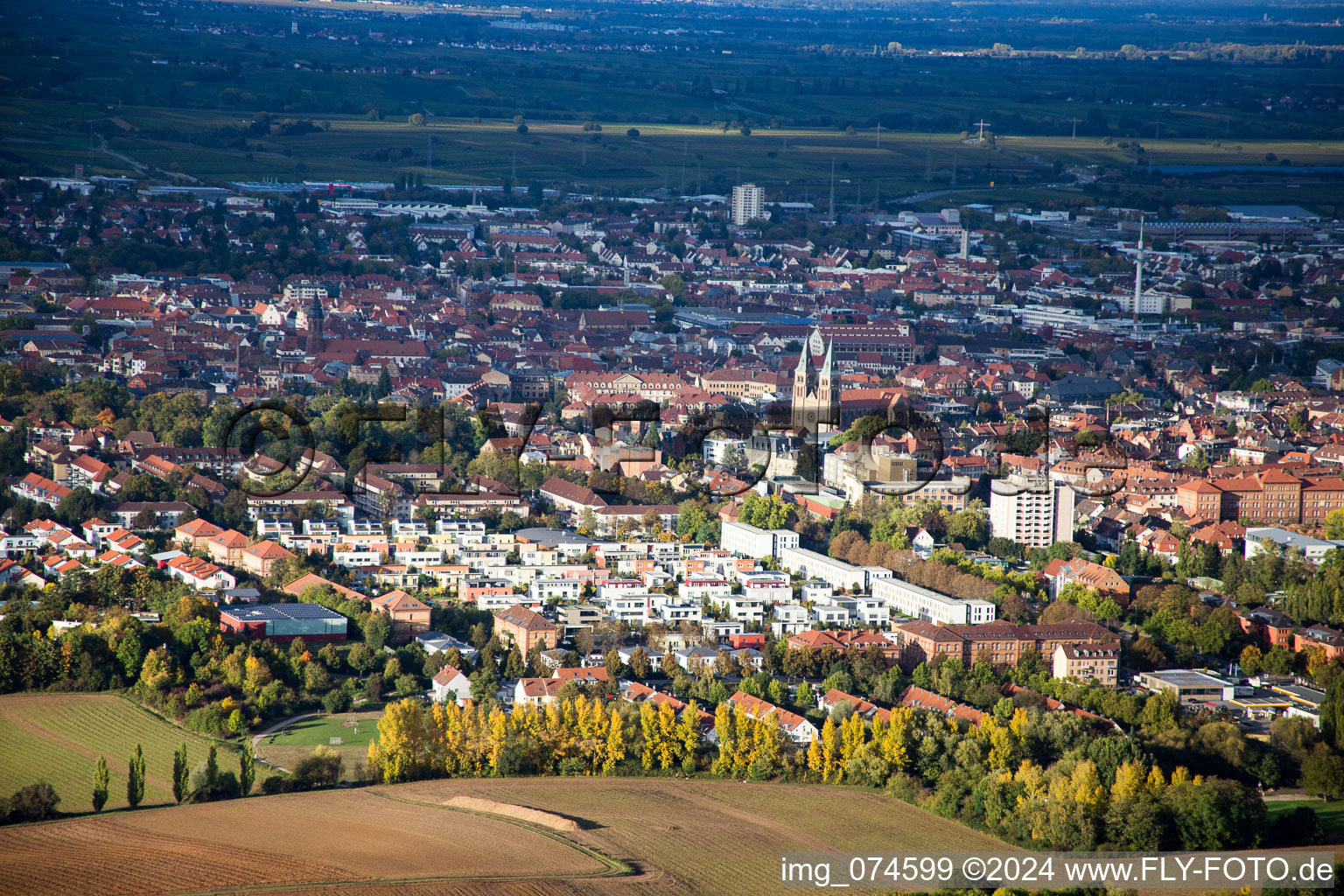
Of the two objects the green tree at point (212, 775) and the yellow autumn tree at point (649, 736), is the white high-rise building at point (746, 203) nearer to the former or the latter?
the yellow autumn tree at point (649, 736)

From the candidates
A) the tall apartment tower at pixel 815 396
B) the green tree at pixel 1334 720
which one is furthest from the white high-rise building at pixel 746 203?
the green tree at pixel 1334 720

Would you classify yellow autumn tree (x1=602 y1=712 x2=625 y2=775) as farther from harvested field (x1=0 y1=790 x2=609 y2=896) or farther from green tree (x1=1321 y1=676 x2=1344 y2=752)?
green tree (x1=1321 y1=676 x2=1344 y2=752)

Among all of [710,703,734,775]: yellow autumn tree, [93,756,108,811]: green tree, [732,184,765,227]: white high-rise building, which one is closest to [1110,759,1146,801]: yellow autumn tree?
[710,703,734,775]: yellow autumn tree

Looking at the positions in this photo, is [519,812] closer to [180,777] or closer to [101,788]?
[180,777]

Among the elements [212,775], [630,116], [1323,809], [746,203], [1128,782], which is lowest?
[1323,809]

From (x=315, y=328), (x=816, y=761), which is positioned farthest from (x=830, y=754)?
(x=315, y=328)

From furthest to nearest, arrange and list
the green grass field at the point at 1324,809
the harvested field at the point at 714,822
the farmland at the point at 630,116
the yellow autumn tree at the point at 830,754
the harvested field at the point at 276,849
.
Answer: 1. the farmland at the point at 630,116
2. the yellow autumn tree at the point at 830,754
3. the green grass field at the point at 1324,809
4. the harvested field at the point at 714,822
5. the harvested field at the point at 276,849
